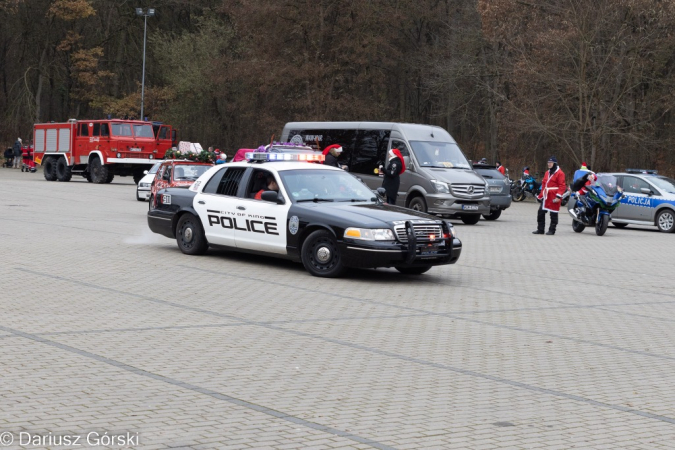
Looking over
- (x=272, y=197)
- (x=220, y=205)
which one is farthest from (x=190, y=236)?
(x=272, y=197)

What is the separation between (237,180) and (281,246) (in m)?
1.63

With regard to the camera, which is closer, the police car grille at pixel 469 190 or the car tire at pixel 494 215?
the police car grille at pixel 469 190

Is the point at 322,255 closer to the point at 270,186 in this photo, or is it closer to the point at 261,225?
the point at 261,225

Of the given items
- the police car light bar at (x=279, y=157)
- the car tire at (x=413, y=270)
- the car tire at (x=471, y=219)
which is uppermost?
the police car light bar at (x=279, y=157)

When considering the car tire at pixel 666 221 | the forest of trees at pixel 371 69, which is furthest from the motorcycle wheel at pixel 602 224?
the forest of trees at pixel 371 69

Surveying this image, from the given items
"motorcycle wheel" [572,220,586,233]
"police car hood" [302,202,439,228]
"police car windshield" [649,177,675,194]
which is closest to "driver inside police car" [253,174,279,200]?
"police car hood" [302,202,439,228]

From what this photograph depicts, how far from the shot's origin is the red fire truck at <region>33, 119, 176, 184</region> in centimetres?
4250

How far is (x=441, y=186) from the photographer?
81.7 feet

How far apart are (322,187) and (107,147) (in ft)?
98.6

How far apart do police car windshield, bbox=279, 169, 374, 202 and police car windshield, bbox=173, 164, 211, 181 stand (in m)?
11.5

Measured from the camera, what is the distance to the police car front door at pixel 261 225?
13969 millimetres

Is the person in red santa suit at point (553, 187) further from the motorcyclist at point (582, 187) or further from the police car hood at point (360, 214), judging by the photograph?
the police car hood at point (360, 214)

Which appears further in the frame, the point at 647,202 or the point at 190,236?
the point at 647,202

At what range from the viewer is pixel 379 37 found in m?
52.3
